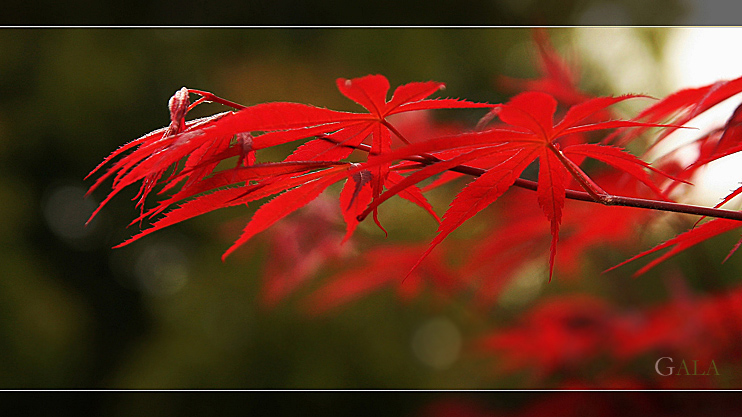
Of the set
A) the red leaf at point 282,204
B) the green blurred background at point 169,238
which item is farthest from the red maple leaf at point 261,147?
the green blurred background at point 169,238

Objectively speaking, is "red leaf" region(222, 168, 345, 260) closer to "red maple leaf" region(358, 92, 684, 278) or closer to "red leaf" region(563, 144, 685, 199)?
"red maple leaf" region(358, 92, 684, 278)

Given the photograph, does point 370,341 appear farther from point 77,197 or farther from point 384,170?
point 384,170

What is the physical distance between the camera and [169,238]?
2.14m

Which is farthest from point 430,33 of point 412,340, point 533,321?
point 533,321

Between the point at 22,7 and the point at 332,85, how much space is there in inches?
51.0

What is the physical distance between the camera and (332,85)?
82.2 inches

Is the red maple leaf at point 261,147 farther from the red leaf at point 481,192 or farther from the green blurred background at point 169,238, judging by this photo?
the green blurred background at point 169,238

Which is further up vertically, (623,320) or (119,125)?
(119,125)

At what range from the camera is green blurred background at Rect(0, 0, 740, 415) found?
6.24 ft

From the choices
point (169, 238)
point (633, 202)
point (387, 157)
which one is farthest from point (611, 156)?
point (169, 238)

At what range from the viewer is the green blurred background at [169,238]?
1.90 m

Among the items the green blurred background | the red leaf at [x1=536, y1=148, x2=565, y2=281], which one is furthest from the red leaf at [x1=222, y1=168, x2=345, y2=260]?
the green blurred background

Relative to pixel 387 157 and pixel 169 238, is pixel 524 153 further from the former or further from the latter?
pixel 169 238

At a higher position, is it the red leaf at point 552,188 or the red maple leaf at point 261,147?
the red maple leaf at point 261,147
